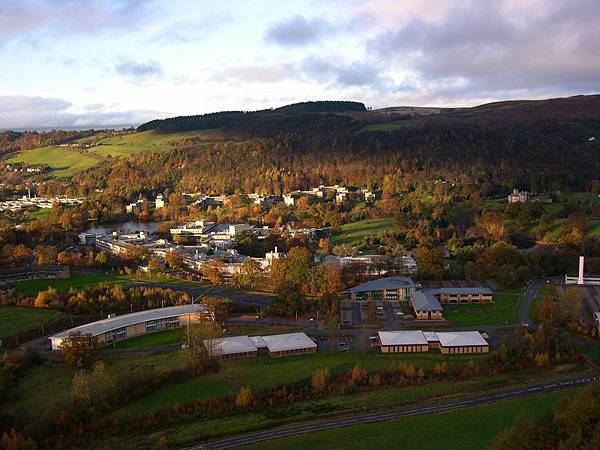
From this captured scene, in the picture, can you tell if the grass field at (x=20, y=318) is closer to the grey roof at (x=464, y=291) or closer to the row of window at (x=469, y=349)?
the row of window at (x=469, y=349)

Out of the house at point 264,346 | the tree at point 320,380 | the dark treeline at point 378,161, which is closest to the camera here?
the tree at point 320,380

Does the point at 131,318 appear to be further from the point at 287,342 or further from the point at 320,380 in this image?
the point at 320,380

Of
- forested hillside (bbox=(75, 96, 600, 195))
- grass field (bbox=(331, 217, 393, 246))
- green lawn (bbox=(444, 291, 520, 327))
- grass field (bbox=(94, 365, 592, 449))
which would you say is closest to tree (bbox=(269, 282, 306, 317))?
green lawn (bbox=(444, 291, 520, 327))

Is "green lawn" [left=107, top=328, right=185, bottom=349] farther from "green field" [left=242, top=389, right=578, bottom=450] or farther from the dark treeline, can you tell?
the dark treeline

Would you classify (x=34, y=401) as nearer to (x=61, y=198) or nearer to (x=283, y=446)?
(x=283, y=446)

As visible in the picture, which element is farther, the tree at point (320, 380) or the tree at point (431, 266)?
the tree at point (431, 266)

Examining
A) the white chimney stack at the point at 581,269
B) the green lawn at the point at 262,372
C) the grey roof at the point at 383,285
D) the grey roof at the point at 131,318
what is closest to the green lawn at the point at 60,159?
the grey roof at the point at 131,318

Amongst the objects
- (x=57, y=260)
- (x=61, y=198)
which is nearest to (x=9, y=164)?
(x=61, y=198)
